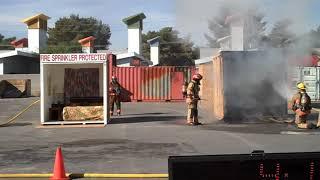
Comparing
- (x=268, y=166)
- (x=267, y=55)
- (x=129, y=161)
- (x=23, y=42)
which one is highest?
(x=23, y=42)

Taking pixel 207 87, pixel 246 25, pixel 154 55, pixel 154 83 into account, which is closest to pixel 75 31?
pixel 154 55

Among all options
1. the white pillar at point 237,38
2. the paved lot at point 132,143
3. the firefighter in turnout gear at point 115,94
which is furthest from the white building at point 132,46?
the paved lot at point 132,143

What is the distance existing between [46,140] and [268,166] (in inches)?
477

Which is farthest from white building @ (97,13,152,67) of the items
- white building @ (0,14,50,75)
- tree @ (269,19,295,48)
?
tree @ (269,19,295,48)

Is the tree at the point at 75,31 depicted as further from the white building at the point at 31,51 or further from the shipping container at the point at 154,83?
the shipping container at the point at 154,83

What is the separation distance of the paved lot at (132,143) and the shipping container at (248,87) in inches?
35.9

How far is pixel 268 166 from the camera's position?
4.38 metres

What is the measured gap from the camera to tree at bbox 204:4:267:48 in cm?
1436

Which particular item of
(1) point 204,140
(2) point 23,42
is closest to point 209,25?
(1) point 204,140

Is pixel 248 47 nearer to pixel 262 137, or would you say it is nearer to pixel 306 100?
pixel 306 100

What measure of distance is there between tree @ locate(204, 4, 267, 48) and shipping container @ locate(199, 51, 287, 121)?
1882 mm

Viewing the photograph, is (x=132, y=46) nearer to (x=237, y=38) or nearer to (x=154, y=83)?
(x=154, y=83)

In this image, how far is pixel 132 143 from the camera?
1470 cm

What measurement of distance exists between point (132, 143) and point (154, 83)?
20.2 m
